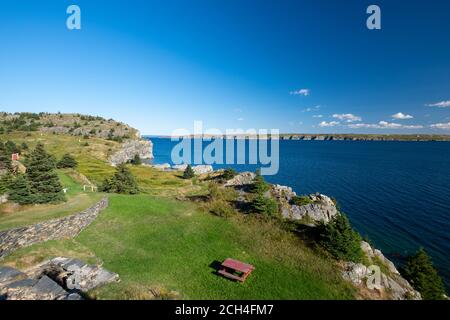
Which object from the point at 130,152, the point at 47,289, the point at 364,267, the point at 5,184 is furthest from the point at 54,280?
the point at 130,152

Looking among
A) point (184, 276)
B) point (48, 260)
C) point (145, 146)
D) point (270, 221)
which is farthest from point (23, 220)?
point (145, 146)

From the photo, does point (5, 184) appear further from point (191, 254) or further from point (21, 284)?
point (191, 254)

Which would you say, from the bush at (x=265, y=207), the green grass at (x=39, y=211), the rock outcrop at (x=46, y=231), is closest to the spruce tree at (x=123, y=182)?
the green grass at (x=39, y=211)

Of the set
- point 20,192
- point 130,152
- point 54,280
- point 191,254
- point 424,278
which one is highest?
point 130,152

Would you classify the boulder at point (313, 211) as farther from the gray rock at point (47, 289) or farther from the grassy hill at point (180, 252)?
the gray rock at point (47, 289)

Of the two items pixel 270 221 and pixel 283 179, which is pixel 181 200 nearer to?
pixel 270 221

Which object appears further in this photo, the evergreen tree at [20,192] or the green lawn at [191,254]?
the evergreen tree at [20,192]
